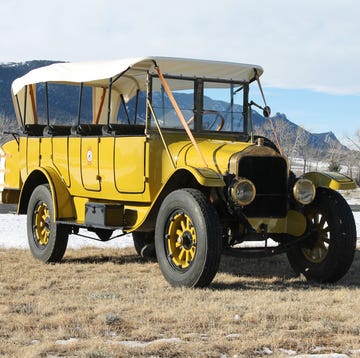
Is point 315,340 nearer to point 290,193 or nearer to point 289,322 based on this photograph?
point 289,322

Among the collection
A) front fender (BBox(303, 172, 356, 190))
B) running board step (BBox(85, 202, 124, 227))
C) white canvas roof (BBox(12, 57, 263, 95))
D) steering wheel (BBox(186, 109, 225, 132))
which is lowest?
running board step (BBox(85, 202, 124, 227))

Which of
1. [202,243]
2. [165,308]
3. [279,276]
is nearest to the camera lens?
[165,308]

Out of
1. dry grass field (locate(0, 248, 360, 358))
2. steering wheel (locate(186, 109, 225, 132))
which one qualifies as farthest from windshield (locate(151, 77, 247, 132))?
dry grass field (locate(0, 248, 360, 358))

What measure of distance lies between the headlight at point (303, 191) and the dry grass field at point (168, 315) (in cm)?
96

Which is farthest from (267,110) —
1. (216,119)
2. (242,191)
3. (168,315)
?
(168,315)

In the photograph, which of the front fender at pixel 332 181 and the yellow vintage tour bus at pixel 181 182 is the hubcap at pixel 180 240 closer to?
the yellow vintage tour bus at pixel 181 182

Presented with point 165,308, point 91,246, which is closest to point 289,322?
point 165,308

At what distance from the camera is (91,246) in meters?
12.1

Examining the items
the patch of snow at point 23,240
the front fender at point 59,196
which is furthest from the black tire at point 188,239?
the patch of snow at point 23,240

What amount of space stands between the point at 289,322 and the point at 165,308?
1179 millimetres

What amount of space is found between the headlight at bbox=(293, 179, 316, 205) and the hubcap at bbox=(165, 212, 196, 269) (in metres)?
1.31

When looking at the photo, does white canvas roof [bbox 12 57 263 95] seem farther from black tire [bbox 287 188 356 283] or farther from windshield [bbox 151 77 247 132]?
black tire [bbox 287 188 356 283]

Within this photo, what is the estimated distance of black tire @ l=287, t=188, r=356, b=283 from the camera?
8.13 m

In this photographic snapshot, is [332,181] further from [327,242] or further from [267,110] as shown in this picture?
[267,110]
